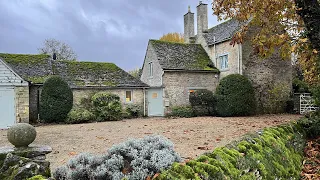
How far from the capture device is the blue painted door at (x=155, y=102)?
68.9ft

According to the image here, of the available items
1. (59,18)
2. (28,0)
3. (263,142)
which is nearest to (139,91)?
(59,18)

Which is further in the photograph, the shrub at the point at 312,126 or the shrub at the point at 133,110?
the shrub at the point at 133,110

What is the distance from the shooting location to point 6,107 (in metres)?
16.0

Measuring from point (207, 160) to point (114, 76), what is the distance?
18404 millimetres

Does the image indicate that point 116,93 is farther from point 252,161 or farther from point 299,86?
point 299,86

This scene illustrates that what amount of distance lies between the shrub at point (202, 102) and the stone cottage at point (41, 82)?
4.36m

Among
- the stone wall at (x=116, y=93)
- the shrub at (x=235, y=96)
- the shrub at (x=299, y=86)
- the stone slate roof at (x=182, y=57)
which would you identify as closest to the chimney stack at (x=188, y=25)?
the stone slate roof at (x=182, y=57)

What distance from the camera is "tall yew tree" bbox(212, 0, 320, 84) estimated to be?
264 inches

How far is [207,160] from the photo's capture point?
3.51m

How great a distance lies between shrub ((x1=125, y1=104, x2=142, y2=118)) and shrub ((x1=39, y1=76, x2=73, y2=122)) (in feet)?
15.9

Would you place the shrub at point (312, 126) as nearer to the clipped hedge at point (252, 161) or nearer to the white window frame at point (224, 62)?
the clipped hedge at point (252, 161)

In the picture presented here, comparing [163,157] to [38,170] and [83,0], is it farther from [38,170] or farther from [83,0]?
[83,0]

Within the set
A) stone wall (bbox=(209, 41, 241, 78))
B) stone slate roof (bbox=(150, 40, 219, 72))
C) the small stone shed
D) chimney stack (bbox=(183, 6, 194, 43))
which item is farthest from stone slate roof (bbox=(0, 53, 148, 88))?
chimney stack (bbox=(183, 6, 194, 43))

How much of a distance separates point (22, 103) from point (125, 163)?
15270mm
